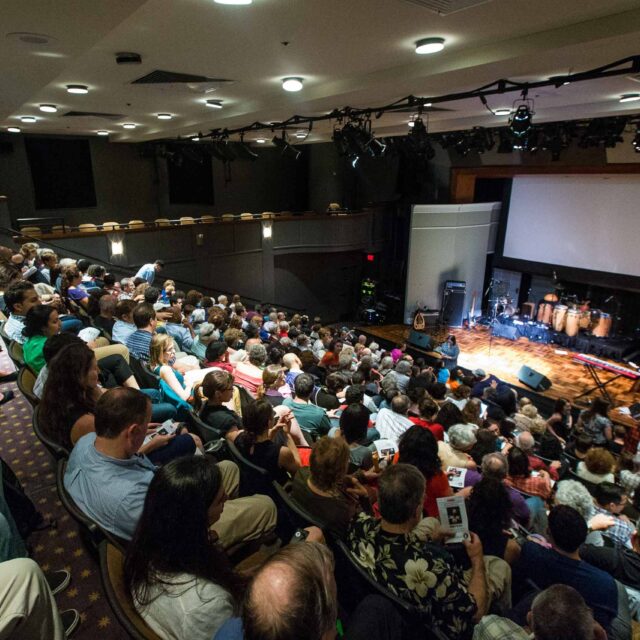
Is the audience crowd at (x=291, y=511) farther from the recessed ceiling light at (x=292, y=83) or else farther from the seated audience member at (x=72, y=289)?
the recessed ceiling light at (x=292, y=83)

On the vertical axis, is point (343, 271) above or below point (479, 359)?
above

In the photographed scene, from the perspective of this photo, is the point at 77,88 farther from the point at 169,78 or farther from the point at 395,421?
the point at 395,421

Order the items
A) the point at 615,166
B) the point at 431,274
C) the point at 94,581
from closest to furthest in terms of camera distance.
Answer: the point at 94,581 → the point at 615,166 → the point at 431,274

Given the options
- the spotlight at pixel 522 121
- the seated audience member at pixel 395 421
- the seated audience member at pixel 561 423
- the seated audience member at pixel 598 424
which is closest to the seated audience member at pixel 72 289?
the seated audience member at pixel 395 421

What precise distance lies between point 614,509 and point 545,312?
410 inches

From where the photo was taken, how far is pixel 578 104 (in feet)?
25.1

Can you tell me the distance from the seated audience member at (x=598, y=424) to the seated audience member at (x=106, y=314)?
19.4ft

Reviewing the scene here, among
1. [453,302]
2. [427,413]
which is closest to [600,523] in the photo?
[427,413]

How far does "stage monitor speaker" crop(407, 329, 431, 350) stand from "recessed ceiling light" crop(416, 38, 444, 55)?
8036mm

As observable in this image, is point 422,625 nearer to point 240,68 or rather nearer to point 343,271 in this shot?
point 240,68

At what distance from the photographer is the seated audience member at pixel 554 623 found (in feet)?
5.34

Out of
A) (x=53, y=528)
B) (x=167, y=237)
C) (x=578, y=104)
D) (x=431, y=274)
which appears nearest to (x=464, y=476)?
(x=53, y=528)

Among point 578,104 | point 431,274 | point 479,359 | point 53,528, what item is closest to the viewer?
point 53,528

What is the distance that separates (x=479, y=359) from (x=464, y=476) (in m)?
8.90
